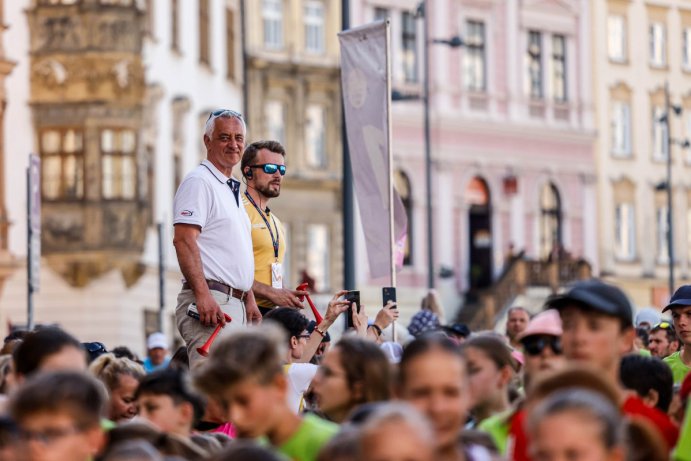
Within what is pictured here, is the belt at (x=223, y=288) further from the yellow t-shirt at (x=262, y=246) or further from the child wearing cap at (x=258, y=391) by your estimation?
the child wearing cap at (x=258, y=391)

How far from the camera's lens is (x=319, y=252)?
5503cm

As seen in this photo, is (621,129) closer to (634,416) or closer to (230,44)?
(230,44)

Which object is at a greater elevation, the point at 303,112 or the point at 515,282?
the point at 303,112

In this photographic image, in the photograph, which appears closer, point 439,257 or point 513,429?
point 513,429

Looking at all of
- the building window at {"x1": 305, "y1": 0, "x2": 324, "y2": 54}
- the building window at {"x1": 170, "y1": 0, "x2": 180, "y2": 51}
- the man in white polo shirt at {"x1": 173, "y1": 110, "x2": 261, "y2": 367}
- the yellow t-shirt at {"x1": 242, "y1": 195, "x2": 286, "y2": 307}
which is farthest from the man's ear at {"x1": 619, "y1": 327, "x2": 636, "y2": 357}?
the building window at {"x1": 305, "y1": 0, "x2": 324, "y2": 54}

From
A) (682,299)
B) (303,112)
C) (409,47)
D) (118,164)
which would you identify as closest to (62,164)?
(118,164)

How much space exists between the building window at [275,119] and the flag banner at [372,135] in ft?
116

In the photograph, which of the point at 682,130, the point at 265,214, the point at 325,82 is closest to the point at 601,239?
the point at 682,130

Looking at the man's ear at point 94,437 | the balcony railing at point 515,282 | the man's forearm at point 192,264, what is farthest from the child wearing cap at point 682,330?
the balcony railing at point 515,282

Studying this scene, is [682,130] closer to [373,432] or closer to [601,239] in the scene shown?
[601,239]

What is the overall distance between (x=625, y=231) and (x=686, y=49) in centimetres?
703

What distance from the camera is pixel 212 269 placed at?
13.8 metres

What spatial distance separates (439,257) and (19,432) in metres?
50.1

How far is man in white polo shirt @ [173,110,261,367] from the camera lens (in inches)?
537
